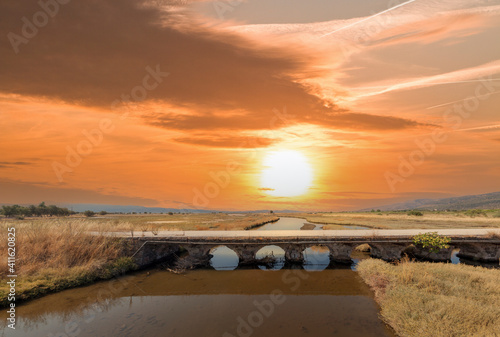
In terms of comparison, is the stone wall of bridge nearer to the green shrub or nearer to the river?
the green shrub

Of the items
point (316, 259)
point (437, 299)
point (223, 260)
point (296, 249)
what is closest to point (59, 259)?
point (223, 260)

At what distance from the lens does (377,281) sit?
26.0 metres

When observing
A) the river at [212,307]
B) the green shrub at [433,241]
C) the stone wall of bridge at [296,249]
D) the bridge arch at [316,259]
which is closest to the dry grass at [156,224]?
the stone wall of bridge at [296,249]

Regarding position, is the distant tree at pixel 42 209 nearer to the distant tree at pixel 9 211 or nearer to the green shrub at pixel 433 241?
the distant tree at pixel 9 211

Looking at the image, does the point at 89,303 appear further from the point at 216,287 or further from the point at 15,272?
the point at 216,287

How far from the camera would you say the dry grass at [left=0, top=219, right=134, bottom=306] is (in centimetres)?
2573

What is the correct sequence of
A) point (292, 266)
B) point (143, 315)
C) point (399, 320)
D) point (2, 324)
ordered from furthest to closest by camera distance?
point (292, 266)
point (143, 315)
point (2, 324)
point (399, 320)

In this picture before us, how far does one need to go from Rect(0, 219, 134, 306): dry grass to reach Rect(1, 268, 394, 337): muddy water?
1.60 m

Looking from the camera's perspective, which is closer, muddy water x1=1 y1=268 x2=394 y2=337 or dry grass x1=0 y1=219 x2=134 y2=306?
muddy water x1=1 y1=268 x2=394 y2=337

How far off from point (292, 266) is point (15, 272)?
2895 cm

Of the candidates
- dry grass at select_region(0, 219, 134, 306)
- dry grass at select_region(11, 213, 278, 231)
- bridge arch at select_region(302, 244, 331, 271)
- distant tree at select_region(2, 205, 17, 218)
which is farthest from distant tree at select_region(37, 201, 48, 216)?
bridge arch at select_region(302, 244, 331, 271)

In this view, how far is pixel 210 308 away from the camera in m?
22.6

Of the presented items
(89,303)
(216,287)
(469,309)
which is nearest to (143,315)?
(89,303)

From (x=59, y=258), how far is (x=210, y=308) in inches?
715
